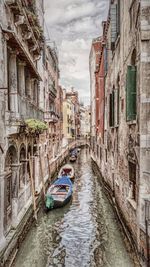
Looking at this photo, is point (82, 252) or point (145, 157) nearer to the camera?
point (145, 157)

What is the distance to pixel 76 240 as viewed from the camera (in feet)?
29.2

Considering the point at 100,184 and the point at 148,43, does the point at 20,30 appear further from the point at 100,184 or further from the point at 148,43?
the point at 100,184

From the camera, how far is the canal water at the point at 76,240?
24.1ft

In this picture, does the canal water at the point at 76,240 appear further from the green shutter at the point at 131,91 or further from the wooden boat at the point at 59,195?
the green shutter at the point at 131,91

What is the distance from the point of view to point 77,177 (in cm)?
2141

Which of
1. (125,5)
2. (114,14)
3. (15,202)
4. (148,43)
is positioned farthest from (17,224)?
(114,14)

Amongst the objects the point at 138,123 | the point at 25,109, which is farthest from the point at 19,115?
the point at 138,123

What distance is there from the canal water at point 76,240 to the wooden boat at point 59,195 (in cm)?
32

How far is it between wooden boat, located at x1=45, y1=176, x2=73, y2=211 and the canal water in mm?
323

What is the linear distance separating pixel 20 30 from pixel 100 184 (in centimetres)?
1181

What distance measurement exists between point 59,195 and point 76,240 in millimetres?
4096

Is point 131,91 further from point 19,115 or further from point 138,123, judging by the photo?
point 19,115

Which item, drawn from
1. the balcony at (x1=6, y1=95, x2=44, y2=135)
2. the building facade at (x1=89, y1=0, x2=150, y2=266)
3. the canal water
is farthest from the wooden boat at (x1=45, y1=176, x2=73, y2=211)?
the building facade at (x1=89, y1=0, x2=150, y2=266)

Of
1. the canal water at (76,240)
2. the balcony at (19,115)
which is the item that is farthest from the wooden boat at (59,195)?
the balcony at (19,115)
